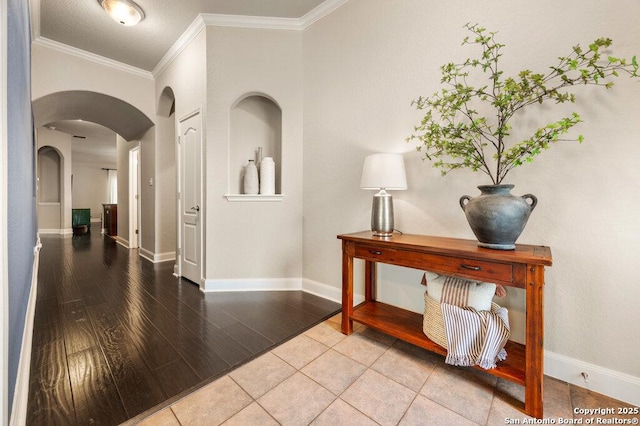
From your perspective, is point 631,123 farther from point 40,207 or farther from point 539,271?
point 40,207

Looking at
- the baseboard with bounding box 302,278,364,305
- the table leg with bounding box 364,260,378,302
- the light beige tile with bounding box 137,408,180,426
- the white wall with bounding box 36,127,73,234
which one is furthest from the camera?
the white wall with bounding box 36,127,73,234

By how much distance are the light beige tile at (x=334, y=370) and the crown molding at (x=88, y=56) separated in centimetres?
460

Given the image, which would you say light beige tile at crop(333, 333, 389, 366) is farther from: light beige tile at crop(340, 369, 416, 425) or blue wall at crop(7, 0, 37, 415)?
blue wall at crop(7, 0, 37, 415)

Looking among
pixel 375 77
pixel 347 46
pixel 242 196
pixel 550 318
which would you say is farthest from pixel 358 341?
pixel 347 46

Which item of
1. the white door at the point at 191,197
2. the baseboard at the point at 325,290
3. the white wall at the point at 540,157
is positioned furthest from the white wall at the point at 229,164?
the white wall at the point at 540,157

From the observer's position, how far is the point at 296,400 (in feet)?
4.19

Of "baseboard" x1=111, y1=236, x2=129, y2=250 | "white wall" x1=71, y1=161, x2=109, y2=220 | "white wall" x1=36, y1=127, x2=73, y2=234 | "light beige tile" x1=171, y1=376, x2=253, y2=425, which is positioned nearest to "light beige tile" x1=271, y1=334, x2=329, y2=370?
"light beige tile" x1=171, y1=376, x2=253, y2=425

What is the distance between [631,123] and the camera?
50.7 inches

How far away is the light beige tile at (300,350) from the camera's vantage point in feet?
5.23

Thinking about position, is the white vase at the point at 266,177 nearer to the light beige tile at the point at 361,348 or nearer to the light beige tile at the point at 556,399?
the light beige tile at the point at 361,348

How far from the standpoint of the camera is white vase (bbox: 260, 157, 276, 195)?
285 centimetres

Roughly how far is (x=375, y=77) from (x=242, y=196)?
171cm

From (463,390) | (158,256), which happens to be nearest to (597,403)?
(463,390)

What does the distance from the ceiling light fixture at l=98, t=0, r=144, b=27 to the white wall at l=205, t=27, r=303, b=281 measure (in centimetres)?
70
